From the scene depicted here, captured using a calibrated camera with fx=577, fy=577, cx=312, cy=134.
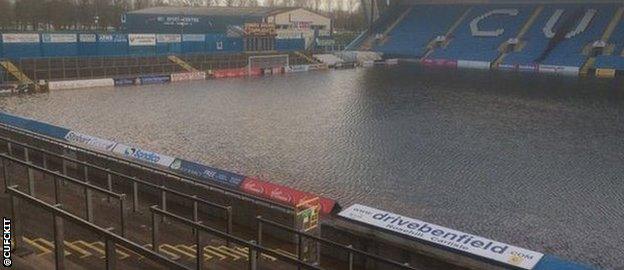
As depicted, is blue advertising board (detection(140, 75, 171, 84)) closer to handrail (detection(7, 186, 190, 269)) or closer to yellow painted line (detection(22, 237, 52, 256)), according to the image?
yellow painted line (detection(22, 237, 52, 256))

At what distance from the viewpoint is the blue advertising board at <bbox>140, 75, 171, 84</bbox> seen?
6419 cm

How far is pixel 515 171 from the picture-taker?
94.4ft

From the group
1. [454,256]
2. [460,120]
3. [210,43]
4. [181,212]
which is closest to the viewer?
[454,256]

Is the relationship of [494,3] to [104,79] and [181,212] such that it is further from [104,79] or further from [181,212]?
[181,212]

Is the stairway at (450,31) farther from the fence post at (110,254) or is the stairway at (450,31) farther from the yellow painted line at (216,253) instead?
the fence post at (110,254)

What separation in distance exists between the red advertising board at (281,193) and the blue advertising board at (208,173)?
0.55 metres

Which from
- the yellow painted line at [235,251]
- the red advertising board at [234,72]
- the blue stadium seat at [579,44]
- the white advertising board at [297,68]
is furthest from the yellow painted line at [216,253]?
the blue stadium seat at [579,44]

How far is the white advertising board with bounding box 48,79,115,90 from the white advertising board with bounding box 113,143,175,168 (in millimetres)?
34040

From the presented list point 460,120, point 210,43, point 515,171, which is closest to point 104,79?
point 210,43

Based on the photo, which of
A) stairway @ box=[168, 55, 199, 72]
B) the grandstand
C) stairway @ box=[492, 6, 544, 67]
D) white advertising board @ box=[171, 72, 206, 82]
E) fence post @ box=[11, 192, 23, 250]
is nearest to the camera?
fence post @ box=[11, 192, 23, 250]

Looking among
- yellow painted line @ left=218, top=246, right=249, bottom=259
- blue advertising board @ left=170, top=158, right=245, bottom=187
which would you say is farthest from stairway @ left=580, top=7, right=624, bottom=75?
yellow painted line @ left=218, top=246, right=249, bottom=259

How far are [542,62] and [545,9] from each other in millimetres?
16875

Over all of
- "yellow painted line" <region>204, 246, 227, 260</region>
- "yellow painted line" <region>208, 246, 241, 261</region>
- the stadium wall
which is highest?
the stadium wall

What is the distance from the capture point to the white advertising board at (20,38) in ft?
187
